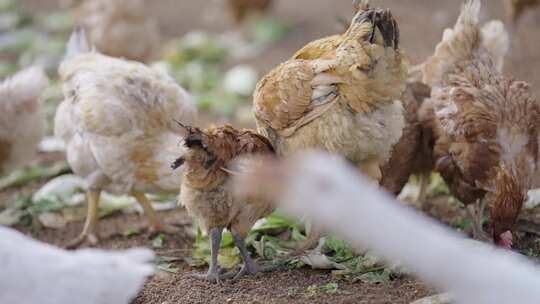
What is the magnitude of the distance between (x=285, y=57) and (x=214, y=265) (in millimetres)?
5224

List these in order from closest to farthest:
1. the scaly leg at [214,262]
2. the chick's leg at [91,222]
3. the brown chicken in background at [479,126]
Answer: the scaly leg at [214,262], the brown chicken in background at [479,126], the chick's leg at [91,222]

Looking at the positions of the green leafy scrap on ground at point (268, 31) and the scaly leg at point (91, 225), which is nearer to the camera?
the scaly leg at point (91, 225)

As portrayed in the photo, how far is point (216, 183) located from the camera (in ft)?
13.6

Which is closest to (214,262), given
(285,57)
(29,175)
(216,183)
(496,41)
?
(216,183)

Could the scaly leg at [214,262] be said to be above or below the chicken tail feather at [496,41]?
below

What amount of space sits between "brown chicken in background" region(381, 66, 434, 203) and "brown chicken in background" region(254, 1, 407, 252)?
2.10 ft

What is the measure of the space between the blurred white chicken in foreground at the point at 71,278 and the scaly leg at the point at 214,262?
2.70 ft

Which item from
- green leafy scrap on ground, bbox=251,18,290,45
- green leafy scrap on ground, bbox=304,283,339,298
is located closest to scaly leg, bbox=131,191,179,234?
green leafy scrap on ground, bbox=304,283,339,298

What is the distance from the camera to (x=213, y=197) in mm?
4195

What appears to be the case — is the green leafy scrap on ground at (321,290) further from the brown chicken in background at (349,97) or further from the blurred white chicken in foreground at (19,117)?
the blurred white chicken in foreground at (19,117)

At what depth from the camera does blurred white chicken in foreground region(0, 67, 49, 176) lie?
6.29 metres

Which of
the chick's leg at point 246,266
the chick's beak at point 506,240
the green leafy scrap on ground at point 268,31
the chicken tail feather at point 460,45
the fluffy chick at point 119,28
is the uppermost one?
the green leafy scrap on ground at point 268,31

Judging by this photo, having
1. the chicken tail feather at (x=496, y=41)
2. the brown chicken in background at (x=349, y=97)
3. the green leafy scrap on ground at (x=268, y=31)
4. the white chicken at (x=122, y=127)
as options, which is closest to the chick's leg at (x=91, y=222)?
the white chicken at (x=122, y=127)

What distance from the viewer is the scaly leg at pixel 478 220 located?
4.90m
